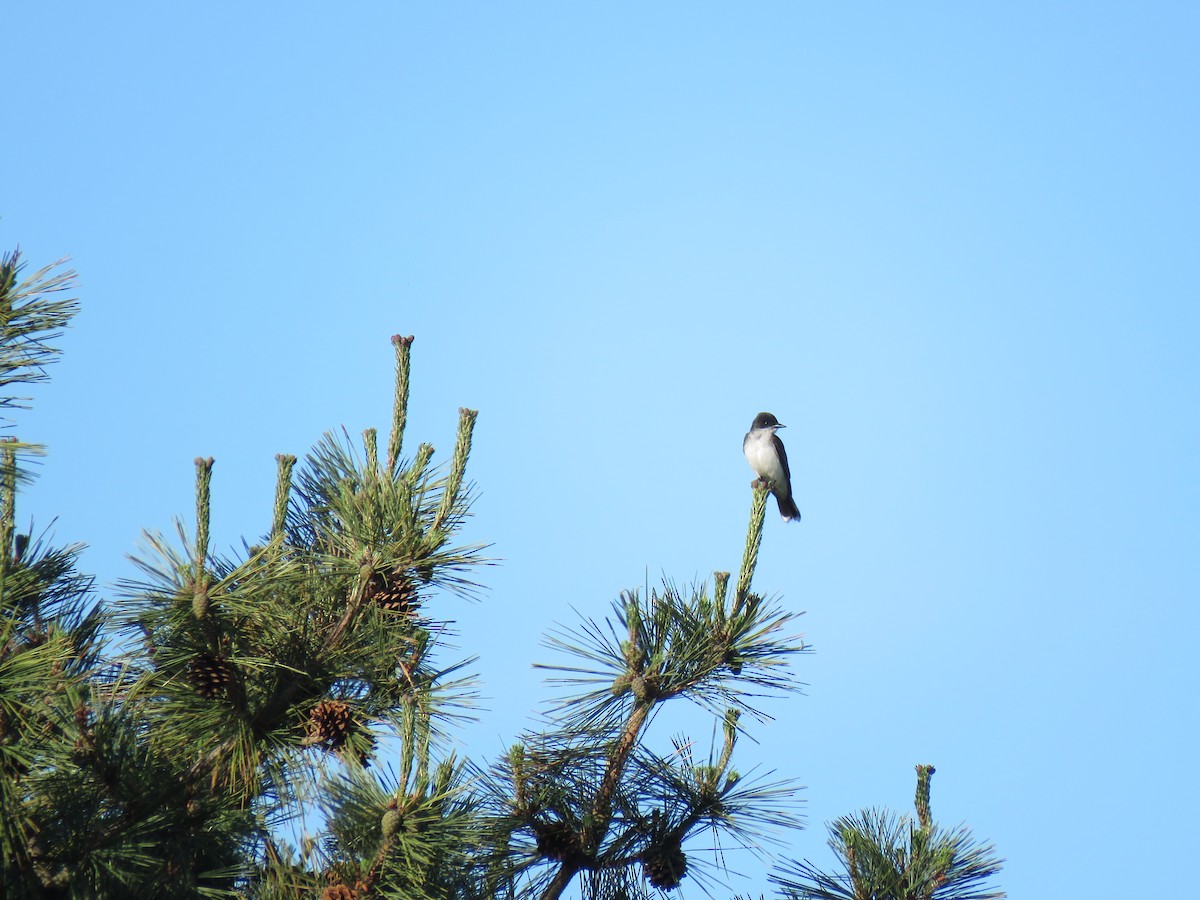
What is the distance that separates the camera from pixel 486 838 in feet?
13.6

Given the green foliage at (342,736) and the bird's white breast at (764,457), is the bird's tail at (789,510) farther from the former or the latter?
the green foliage at (342,736)

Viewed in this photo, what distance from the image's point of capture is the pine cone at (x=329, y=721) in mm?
3969

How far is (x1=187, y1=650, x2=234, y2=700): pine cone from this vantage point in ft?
12.5

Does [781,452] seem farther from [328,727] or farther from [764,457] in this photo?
[328,727]

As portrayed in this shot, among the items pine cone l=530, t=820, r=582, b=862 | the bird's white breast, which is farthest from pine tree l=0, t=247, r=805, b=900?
the bird's white breast

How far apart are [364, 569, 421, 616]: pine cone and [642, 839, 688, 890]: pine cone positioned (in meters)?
1.22

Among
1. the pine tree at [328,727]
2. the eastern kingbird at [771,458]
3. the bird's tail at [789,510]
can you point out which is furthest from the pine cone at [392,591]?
the bird's tail at [789,510]

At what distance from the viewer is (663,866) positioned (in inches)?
169

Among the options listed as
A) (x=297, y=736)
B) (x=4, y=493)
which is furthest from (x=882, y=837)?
(x=4, y=493)

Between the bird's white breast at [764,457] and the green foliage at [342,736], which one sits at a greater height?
the bird's white breast at [764,457]

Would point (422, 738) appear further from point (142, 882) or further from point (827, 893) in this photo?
point (827, 893)

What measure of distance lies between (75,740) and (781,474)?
9.70 metres

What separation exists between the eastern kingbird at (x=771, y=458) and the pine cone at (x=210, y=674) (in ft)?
28.2

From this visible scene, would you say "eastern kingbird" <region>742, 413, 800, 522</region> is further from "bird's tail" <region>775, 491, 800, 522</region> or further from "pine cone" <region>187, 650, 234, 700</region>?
"pine cone" <region>187, 650, 234, 700</region>
